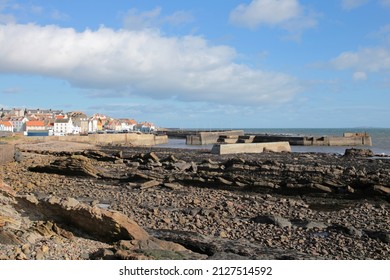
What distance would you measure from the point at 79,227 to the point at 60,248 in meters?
1.37

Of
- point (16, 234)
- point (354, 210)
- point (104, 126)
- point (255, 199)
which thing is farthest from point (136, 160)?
point (104, 126)

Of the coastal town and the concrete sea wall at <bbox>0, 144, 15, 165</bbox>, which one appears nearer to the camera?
the concrete sea wall at <bbox>0, 144, 15, 165</bbox>

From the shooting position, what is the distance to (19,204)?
988 cm

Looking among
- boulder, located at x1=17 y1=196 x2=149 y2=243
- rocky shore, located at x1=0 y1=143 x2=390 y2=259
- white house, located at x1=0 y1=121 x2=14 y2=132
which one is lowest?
rocky shore, located at x1=0 y1=143 x2=390 y2=259

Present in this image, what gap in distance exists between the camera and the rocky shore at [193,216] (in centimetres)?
818

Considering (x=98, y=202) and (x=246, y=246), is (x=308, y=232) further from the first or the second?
(x=98, y=202)

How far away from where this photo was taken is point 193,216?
12.4 metres

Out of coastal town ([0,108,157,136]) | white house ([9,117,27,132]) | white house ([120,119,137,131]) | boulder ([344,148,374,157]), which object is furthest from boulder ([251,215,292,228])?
white house ([120,119,137,131])

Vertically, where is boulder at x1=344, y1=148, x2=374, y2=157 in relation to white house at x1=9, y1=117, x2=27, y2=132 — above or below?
below

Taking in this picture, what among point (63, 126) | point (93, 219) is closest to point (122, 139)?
point (63, 126)

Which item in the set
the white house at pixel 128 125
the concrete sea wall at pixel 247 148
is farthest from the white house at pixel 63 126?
the concrete sea wall at pixel 247 148

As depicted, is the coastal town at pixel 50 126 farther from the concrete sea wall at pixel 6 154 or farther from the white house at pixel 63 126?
the concrete sea wall at pixel 6 154

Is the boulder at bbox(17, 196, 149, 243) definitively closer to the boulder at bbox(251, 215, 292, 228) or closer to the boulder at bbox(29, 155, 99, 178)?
the boulder at bbox(251, 215, 292, 228)

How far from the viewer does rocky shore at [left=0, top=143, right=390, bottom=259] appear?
818cm
